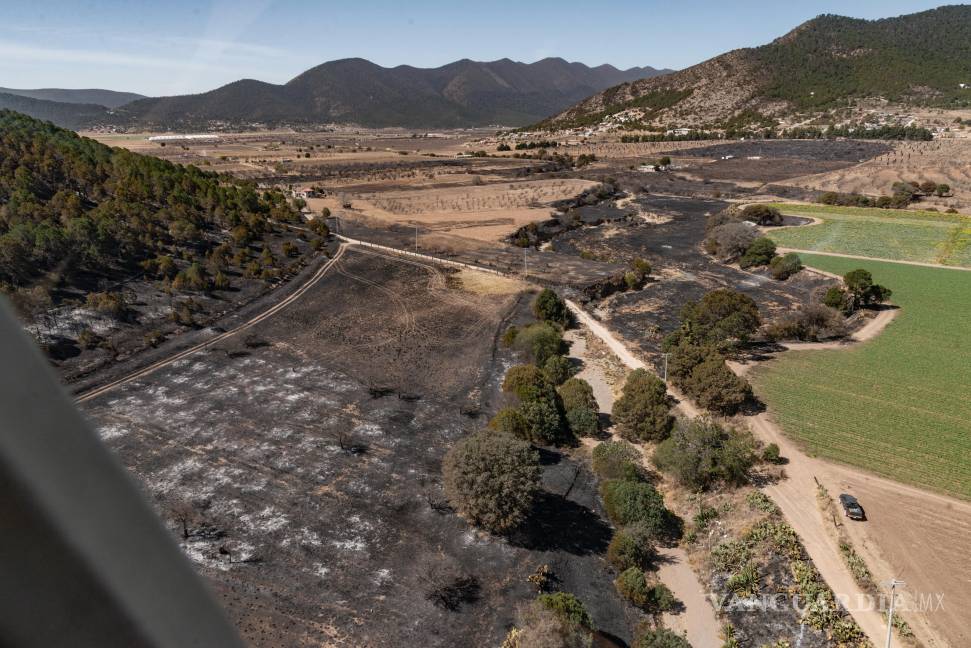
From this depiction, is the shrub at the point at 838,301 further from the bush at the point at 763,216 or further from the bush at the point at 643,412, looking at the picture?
the bush at the point at 763,216

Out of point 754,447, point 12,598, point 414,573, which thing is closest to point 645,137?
point 754,447

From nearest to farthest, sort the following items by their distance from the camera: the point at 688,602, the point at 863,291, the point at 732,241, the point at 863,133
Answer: the point at 688,602 → the point at 863,291 → the point at 732,241 → the point at 863,133

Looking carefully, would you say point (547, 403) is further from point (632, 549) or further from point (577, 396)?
point (632, 549)

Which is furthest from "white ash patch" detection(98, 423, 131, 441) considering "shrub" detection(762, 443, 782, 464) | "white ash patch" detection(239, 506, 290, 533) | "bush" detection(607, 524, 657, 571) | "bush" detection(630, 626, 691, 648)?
"shrub" detection(762, 443, 782, 464)

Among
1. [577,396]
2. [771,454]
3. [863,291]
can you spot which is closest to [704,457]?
[771,454]

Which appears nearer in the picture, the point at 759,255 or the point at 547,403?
the point at 547,403

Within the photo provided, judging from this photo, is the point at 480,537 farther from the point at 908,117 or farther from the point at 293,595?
the point at 908,117
